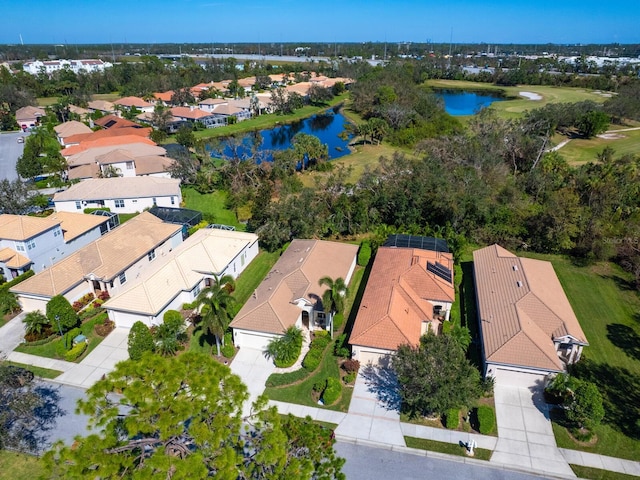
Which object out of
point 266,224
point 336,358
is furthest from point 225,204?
point 336,358

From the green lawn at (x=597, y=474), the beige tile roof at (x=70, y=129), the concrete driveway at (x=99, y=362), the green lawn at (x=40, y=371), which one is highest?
the beige tile roof at (x=70, y=129)

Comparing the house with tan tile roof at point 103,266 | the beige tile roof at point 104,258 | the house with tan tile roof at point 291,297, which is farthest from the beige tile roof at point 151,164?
the house with tan tile roof at point 291,297

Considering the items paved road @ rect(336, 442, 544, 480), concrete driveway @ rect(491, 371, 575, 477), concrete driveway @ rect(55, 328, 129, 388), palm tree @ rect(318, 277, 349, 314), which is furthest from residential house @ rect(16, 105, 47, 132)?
concrete driveway @ rect(491, 371, 575, 477)

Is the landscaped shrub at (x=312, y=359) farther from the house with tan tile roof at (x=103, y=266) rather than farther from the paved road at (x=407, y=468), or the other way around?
the house with tan tile roof at (x=103, y=266)

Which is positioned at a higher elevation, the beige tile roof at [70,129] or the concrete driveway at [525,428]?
the beige tile roof at [70,129]

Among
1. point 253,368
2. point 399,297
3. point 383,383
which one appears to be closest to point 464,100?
point 399,297

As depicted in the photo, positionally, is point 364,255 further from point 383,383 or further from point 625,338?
point 625,338
